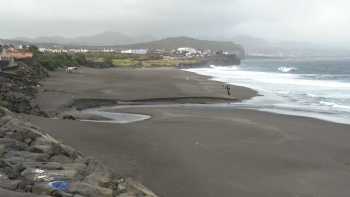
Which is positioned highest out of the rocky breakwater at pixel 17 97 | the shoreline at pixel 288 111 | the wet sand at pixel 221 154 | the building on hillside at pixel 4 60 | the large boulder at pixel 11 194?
the building on hillside at pixel 4 60

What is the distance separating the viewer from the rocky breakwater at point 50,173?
537 cm

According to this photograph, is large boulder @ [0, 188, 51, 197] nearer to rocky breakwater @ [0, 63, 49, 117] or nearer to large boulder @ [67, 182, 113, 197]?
large boulder @ [67, 182, 113, 197]

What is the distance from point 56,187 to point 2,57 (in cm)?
4082

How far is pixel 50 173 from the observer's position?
20.5 ft

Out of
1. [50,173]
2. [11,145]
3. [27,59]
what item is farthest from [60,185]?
[27,59]

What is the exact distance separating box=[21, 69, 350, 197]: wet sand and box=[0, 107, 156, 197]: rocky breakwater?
1.87m

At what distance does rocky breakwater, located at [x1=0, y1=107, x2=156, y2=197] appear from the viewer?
537 centimetres

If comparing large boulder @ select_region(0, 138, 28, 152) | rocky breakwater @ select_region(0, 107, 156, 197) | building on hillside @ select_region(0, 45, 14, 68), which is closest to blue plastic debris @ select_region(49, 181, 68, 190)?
rocky breakwater @ select_region(0, 107, 156, 197)

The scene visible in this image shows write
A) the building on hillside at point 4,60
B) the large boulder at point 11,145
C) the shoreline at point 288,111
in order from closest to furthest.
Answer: the large boulder at point 11,145 < the shoreline at point 288,111 < the building on hillside at point 4,60

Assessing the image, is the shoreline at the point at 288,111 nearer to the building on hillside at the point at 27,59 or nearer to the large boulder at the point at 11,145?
the large boulder at the point at 11,145

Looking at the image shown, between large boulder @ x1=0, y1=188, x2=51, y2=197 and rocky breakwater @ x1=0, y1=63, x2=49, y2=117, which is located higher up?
large boulder @ x1=0, y1=188, x2=51, y2=197

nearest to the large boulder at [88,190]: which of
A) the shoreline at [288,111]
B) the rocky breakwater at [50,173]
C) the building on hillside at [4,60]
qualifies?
the rocky breakwater at [50,173]

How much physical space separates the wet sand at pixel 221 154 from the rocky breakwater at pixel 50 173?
73.4 inches

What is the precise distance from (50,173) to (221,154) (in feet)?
22.5
